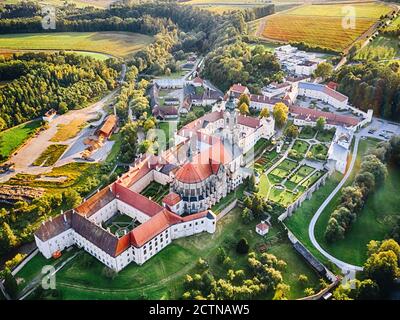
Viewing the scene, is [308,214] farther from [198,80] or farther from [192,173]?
[198,80]

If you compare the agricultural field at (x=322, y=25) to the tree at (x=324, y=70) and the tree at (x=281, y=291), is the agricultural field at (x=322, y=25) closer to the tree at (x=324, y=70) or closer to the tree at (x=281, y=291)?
the tree at (x=324, y=70)

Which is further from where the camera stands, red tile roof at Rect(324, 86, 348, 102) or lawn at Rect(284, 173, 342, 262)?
red tile roof at Rect(324, 86, 348, 102)

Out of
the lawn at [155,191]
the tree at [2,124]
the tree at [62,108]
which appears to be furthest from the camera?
the tree at [62,108]

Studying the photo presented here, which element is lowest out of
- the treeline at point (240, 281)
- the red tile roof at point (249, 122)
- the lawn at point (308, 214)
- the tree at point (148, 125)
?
the treeline at point (240, 281)

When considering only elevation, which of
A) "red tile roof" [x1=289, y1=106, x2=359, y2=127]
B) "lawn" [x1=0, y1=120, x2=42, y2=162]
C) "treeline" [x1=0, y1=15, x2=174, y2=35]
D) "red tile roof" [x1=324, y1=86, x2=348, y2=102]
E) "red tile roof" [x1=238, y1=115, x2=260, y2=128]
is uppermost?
"treeline" [x1=0, y1=15, x2=174, y2=35]

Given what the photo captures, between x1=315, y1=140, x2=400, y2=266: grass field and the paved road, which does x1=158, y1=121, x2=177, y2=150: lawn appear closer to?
the paved road

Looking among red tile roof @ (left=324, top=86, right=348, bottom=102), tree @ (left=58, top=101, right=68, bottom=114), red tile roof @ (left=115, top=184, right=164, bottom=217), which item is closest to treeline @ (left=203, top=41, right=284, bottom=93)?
red tile roof @ (left=324, top=86, right=348, bottom=102)

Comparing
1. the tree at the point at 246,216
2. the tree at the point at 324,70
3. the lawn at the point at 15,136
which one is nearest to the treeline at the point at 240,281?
the tree at the point at 246,216
